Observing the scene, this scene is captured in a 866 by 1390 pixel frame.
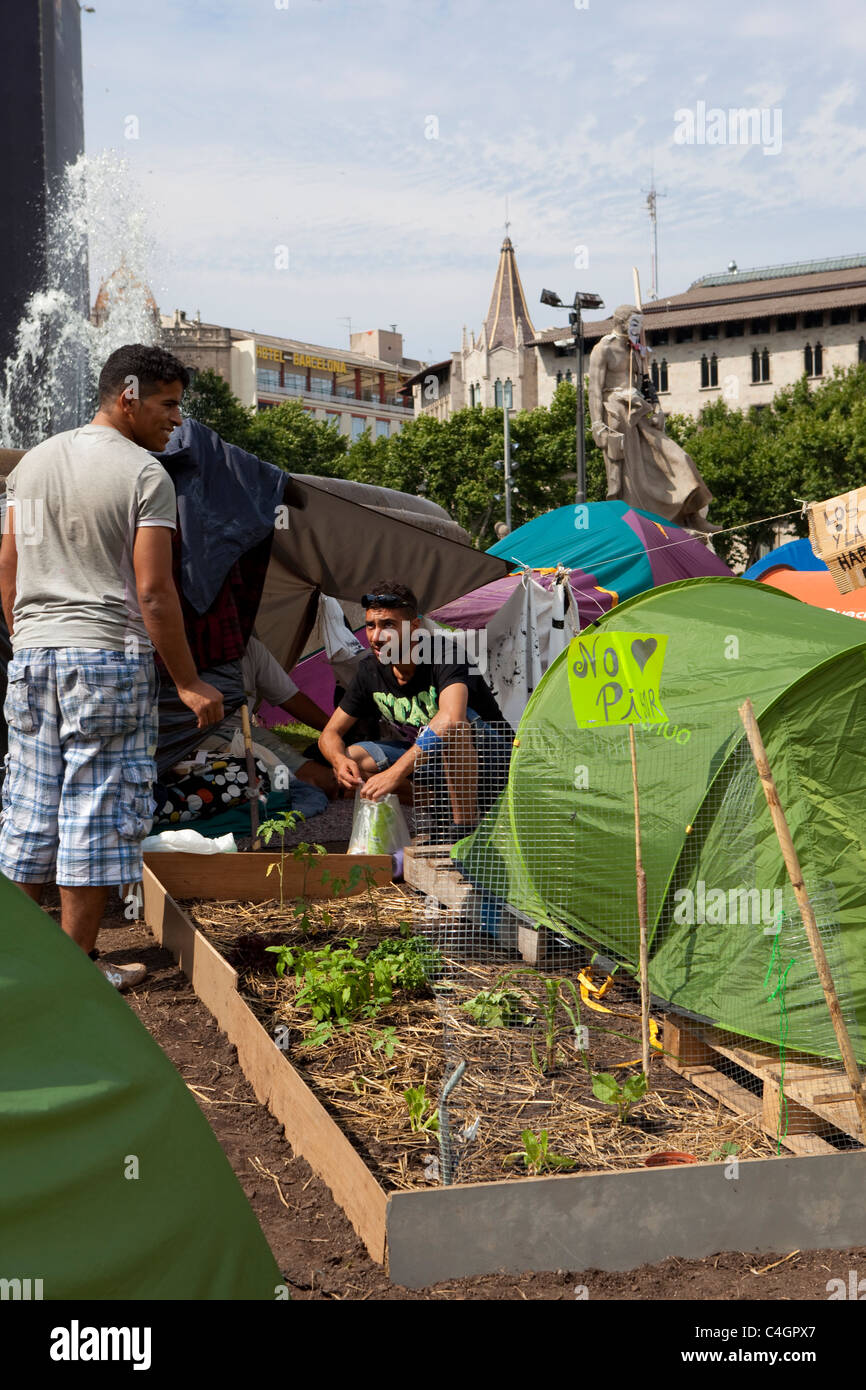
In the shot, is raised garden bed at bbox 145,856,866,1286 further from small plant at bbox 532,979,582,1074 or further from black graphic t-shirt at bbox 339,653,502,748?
black graphic t-shirt at bbox 339,653,502,748

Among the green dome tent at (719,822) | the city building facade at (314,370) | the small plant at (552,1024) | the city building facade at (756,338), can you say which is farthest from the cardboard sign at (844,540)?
the city building facade at (314,370)

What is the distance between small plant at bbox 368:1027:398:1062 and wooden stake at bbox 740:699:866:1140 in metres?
1.19

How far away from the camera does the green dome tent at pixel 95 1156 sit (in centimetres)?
151

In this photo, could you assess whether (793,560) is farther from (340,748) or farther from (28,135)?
(28,135)

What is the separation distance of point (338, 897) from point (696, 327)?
233 ft

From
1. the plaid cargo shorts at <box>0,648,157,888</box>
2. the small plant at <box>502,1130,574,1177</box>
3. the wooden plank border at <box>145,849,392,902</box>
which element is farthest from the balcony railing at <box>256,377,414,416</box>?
the small plant at <box>502,1130,574,1177</box>

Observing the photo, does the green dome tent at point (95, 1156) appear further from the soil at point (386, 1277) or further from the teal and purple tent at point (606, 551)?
the teal and purple tent at point (606, 551)

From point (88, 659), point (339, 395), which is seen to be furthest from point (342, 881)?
point (339, 395)

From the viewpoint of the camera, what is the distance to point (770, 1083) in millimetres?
3348

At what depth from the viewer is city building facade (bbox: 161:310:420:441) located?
271 feet

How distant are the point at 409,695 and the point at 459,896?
1264 mm

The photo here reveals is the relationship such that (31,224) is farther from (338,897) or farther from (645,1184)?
(645,1184)
